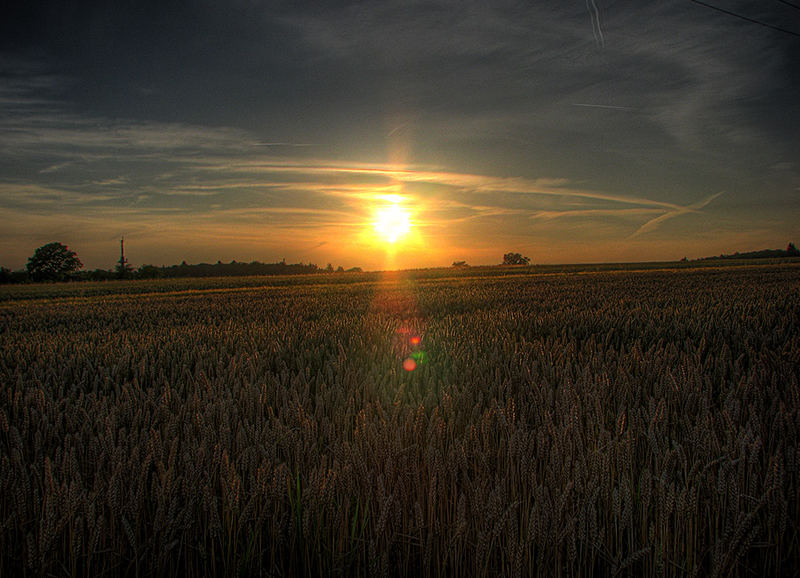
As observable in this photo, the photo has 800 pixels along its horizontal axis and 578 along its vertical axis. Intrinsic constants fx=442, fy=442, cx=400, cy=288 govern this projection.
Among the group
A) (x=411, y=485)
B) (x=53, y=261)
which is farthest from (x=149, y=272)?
(x=411, y=485)

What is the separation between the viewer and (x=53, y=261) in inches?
3851

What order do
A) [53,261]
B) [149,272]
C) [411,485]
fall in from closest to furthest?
[411,485] < [149,272] < [53,261]

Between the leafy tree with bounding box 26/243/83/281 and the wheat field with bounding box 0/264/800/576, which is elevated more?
the leafy tree with bounding box 26/243/83/281

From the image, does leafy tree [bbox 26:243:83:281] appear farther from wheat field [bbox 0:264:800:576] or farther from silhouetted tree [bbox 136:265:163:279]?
wheat field [bbox 0:264:800:576]

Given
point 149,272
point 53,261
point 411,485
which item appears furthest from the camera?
point 53,261

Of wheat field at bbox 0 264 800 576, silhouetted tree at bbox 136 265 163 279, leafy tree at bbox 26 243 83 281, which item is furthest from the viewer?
leafy tree at bbox 26 243 83 281

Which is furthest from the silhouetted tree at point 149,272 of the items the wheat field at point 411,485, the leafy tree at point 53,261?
the wheat field at point 411,485

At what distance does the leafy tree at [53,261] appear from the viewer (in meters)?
95.0

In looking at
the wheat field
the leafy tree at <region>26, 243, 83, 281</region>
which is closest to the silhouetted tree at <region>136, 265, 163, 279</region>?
the leafy tree at <region>26, 243, 83, 281</region>

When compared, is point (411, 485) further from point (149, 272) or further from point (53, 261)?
point (53, 261)

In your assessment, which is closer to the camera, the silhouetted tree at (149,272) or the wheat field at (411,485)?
the wheat field at (411,485)

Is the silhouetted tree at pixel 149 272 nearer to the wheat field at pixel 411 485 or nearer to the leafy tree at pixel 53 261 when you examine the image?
the leafy tree at pixel 53 261

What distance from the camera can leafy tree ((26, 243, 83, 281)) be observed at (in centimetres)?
9500

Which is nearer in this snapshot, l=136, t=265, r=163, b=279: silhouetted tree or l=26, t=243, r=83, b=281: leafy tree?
l=136, t=265, r=163, b=279: silhouetted tree
